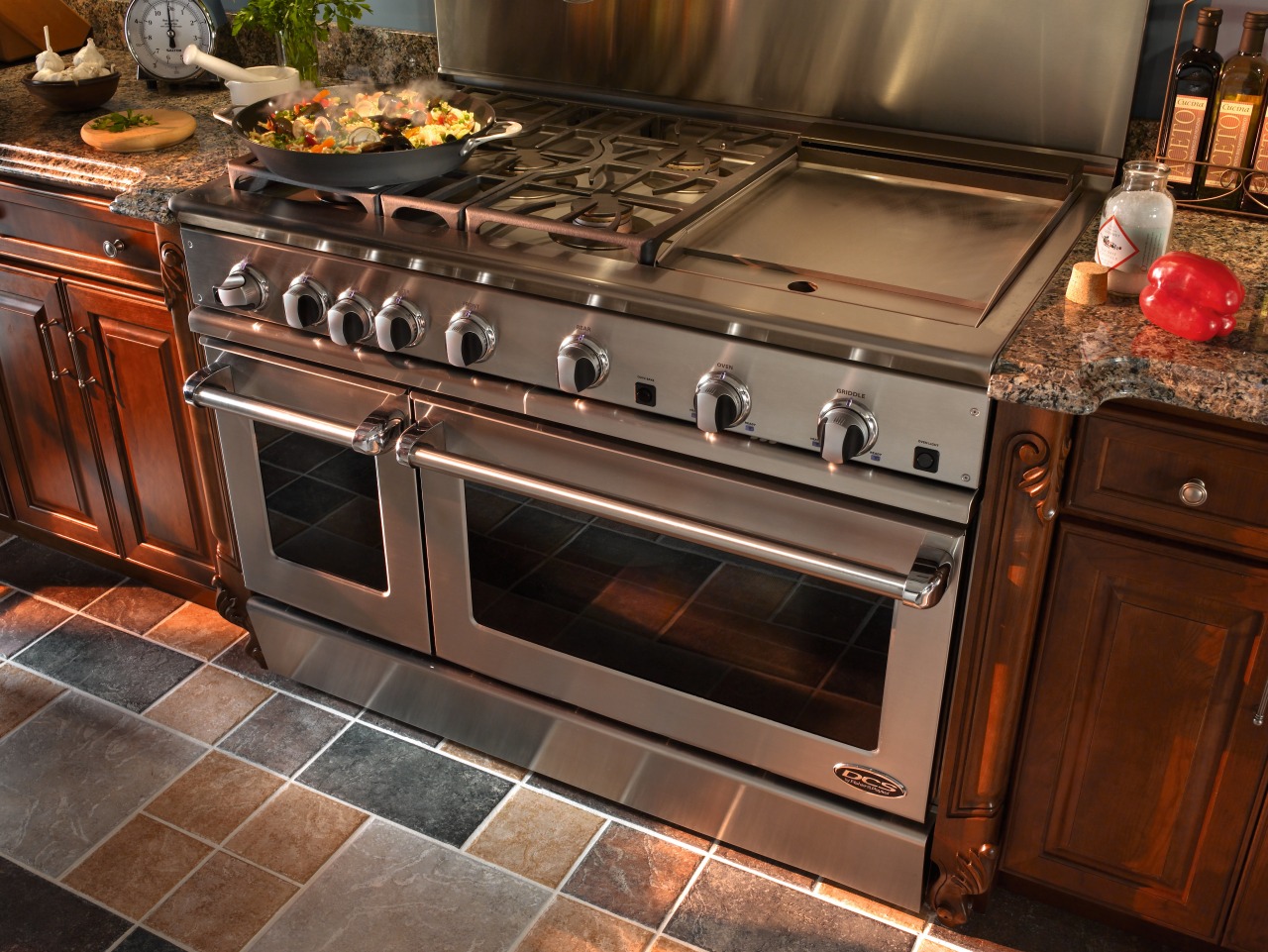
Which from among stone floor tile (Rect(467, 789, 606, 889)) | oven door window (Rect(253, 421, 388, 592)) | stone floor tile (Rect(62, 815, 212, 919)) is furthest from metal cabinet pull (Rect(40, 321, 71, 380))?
stone floor tile (Rect(467, 789, 606, 889))

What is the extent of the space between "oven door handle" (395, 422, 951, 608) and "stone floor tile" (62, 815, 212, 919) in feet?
2.55

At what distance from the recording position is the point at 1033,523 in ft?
5.08

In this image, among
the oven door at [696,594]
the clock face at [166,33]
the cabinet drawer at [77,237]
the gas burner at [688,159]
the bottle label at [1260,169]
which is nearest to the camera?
the oven door at [696,594]

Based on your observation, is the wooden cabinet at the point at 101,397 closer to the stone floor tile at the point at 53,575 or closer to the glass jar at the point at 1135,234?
the stone floor tile at the point at 53,575

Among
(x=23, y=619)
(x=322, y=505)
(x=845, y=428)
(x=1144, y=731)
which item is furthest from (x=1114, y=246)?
(x=23, y=619)

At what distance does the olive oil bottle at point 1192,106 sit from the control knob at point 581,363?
898mm

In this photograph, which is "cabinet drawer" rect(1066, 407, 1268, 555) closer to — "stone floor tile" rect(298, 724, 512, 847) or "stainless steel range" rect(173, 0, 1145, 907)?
"stainless steel range" rect(173, 0, 1145, 907)

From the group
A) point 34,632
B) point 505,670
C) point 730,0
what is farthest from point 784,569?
point 34,632

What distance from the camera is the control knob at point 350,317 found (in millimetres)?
1841

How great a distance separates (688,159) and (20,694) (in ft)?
5.31

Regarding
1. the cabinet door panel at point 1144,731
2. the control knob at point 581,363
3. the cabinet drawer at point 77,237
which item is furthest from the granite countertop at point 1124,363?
the cabinet drawer at point 77,237

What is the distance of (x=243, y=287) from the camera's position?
75.6 inches

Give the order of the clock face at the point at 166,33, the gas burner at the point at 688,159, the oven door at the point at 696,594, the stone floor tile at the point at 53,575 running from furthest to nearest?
the stone floor tile at the point at 53,575, the clock face at the point at 166,33, the gas burner at the point at 688,159, the oven door at the point at 696,594

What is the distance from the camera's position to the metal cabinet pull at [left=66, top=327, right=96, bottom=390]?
2.29 m
